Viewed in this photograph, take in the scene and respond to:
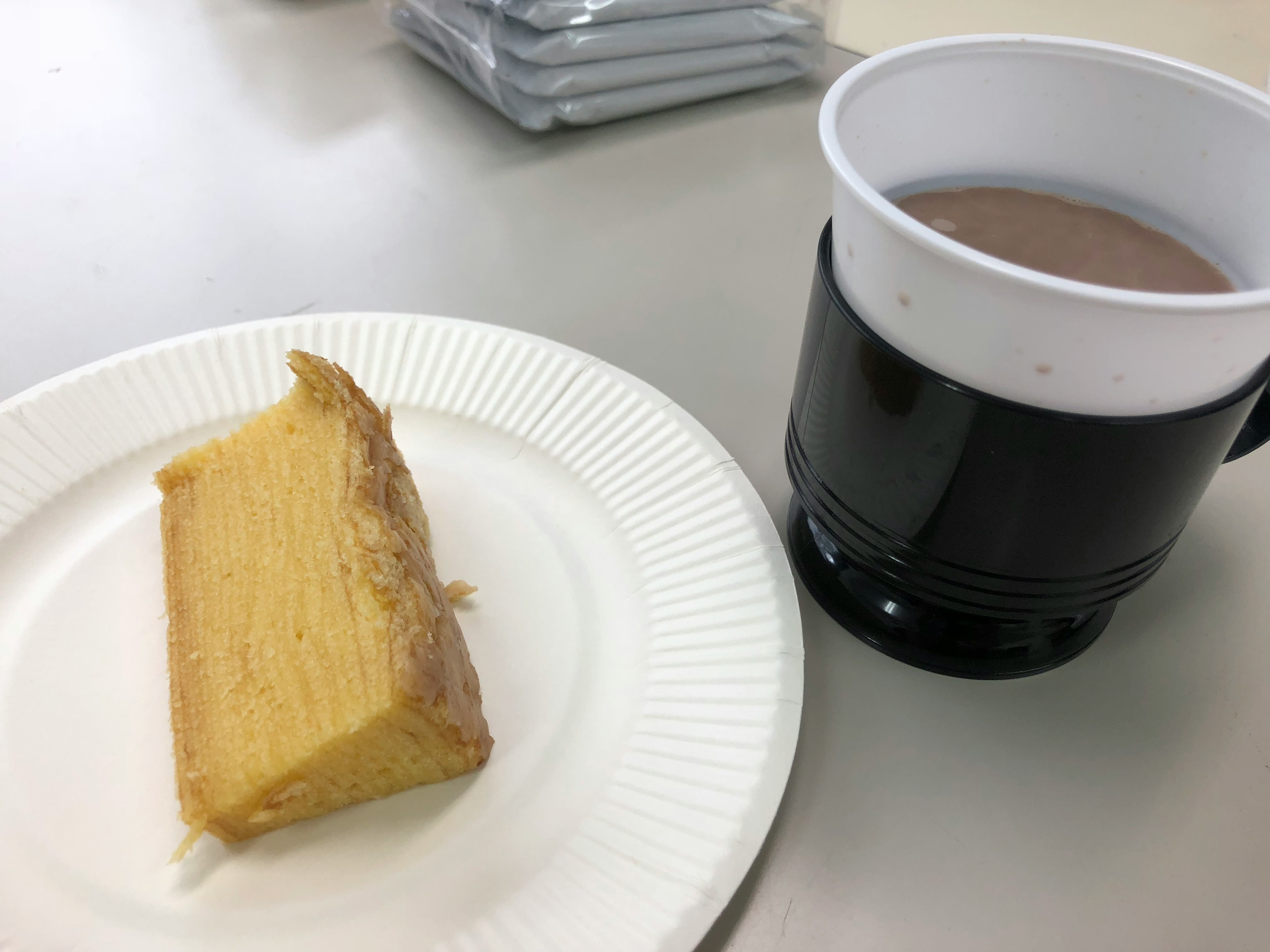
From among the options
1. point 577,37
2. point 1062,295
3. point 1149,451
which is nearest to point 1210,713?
point 1149,451

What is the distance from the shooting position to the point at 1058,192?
60 centimetres

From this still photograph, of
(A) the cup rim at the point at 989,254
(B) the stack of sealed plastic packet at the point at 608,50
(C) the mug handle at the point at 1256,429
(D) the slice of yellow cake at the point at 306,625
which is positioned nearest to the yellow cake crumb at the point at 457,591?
(D) the slice of yellow cake at the point at 306,625

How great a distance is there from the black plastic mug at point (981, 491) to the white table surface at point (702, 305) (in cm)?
4

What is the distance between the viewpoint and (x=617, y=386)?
2.56ft

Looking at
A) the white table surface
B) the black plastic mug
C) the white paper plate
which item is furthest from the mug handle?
the white paper plate

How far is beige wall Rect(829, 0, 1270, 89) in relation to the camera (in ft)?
4.46

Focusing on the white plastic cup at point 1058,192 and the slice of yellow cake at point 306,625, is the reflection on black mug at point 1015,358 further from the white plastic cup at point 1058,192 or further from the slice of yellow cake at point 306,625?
the slice of yellow cake at point 306,625

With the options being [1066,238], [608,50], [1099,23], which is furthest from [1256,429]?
[1099,23]

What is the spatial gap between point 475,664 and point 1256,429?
549 millimetres

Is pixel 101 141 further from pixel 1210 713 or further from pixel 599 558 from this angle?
pixel 1210 713

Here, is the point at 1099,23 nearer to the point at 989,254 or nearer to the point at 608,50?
the point at 608,50

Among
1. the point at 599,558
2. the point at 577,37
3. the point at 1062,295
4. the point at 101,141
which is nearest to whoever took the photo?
the point at 1062,295

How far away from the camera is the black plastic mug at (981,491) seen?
460 mm

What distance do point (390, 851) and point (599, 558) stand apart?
0.86 feet
